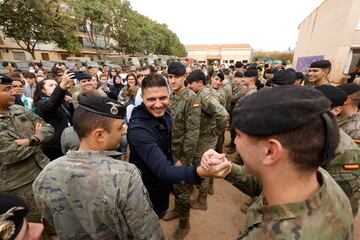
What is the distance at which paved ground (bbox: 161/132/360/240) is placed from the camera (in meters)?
3.38

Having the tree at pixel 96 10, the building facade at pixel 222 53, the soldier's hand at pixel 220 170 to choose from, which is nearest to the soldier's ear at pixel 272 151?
the soldier's hand at pixel 220 170

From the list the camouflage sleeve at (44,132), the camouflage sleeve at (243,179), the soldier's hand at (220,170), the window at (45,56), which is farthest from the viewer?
the window at (45,56)

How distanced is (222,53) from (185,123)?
7913cm

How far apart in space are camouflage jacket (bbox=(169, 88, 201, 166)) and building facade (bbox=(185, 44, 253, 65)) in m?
74.1

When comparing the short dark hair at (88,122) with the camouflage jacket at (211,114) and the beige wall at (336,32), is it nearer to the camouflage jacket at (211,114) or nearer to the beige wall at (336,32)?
the camouflage jacket at (211,114)

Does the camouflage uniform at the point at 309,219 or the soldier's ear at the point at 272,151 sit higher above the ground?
the soldier's ear at the point at 272,151

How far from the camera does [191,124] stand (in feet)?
A: 10.7

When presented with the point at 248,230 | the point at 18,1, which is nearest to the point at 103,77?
the point at 248,230

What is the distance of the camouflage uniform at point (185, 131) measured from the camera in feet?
10.4

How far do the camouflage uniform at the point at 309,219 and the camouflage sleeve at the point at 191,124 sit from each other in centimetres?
225

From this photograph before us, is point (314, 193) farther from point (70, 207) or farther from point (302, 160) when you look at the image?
point (70, 207)

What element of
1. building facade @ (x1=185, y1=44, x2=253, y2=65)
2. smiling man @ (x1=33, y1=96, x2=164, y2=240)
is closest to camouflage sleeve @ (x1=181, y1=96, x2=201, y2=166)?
smiling man @ (x1=33, y1=96, x2=164, y2=240)

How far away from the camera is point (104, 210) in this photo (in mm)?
1401

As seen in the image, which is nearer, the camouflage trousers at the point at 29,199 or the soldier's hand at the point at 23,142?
the soldier's hand at the point at 23,142
